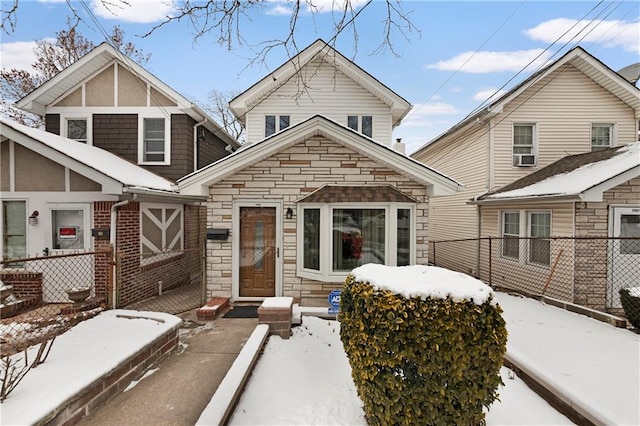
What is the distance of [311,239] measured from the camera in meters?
6.94

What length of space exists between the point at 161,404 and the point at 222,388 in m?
0.76

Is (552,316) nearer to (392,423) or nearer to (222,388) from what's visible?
(392,423)

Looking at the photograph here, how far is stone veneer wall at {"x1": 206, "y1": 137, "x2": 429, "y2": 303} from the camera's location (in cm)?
Answer: 698

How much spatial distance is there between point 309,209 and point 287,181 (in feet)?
2.86

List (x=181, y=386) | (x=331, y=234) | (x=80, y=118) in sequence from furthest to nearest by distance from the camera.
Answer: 1. (x=80, y=118)
2. (x=331, y=234)
3. (x=181, y=386)

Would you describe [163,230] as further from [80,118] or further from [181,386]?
[181,386]

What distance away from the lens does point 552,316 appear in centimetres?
624

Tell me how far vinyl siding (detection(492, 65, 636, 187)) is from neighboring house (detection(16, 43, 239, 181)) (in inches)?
431

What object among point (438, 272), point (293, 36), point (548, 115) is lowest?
point (438, 272)

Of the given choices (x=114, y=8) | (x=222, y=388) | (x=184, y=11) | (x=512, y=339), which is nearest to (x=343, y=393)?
(x=222, y=388)

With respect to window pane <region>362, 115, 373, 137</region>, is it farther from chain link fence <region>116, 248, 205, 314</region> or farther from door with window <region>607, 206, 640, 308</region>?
door with window <region>607, 206, 640, 308</region>

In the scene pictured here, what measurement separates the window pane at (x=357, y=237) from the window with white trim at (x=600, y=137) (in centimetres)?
969

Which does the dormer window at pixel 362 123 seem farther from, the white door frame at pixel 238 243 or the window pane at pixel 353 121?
the white door frame at pixel 238 243

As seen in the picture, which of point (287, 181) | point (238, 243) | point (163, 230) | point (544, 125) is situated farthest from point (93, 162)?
point (544, 125)
